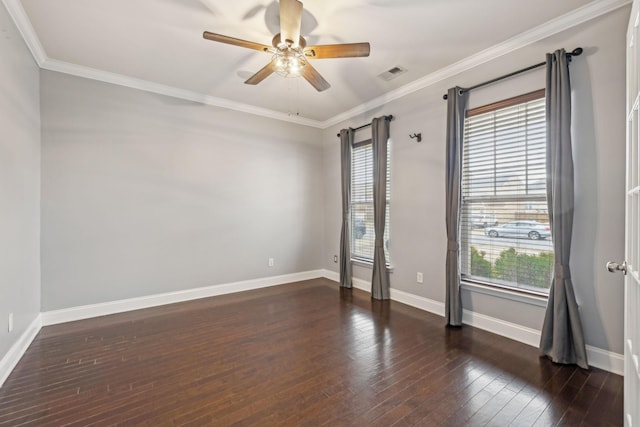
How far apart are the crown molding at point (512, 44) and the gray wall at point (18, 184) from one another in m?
3.86

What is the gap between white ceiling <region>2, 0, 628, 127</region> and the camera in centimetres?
233

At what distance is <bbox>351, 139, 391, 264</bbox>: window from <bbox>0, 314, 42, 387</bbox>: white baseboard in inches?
155

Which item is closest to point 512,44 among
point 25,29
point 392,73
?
point 392,73

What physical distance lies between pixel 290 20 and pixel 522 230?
2775mm

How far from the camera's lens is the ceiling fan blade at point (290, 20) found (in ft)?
6.41

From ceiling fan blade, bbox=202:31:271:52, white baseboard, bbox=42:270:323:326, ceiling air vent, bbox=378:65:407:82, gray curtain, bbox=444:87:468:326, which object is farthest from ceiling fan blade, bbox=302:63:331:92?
white baseboard, bbox=42:270:323:326

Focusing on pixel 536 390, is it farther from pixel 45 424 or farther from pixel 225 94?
pixel 225 94

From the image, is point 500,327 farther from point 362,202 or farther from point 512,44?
point 512,44

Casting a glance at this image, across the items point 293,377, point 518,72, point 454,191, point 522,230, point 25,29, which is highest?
point 25,29

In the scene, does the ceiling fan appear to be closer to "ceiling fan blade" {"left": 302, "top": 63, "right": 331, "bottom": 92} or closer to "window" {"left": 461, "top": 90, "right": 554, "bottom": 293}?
"ceiling fan blade" {"left": 302, "top": 63, "right": 331, "bottom": 92}

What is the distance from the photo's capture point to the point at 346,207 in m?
4.82

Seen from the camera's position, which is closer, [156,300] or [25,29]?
[25,29]

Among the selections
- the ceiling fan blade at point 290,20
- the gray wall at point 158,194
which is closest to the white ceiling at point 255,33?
the ceiling fan blade at point 290,20

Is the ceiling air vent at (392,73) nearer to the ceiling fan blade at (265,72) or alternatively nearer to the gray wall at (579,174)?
the gray wall at (579,174)
